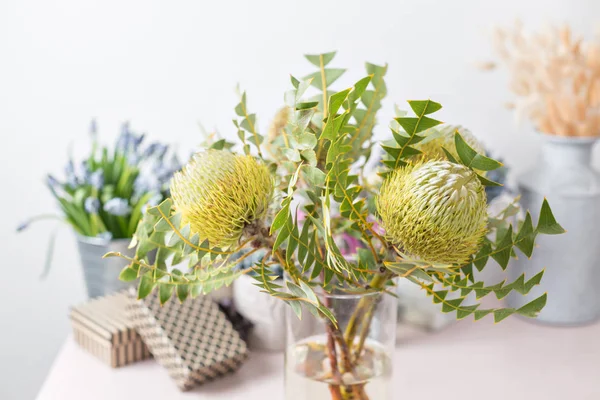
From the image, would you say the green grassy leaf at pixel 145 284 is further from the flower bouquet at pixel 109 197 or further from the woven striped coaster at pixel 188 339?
the flower bouquet at pixel 109 197

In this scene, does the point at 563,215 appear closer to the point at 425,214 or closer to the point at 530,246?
the point at 530,246

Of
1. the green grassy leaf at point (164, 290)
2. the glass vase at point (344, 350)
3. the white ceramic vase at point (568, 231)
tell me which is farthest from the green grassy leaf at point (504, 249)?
the white ceramic vase at point (568, 231)

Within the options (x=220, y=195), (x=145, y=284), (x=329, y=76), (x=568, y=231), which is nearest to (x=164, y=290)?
(x=145, y=284)

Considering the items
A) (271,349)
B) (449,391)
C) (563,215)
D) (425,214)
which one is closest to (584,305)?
(563,215)

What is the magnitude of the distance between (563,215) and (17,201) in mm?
849

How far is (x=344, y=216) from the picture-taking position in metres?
0.58

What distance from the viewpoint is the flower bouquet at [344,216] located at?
51 cm

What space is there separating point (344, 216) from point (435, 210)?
101mm

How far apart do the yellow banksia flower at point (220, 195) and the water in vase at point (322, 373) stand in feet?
0.56

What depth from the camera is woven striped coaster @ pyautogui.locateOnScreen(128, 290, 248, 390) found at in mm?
821

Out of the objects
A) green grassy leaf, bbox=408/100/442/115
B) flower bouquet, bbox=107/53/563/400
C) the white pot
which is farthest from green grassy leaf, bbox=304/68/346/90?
the white pot

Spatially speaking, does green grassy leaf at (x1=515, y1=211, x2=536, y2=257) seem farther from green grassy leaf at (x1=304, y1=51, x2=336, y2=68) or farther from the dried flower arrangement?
the dried flower arrangement

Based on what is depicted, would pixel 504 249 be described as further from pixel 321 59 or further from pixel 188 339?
pixel 188 339

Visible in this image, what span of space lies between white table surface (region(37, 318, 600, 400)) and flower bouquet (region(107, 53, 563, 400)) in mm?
213
